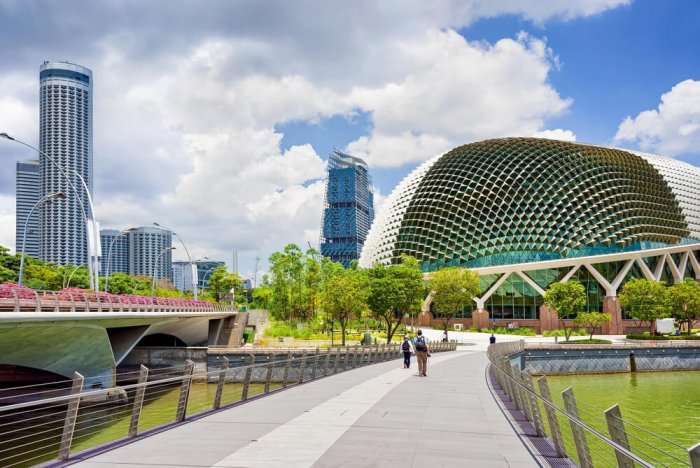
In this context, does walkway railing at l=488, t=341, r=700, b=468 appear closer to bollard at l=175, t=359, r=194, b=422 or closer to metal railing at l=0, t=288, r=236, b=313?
bollard at l=175, t=359, r=194, b=422

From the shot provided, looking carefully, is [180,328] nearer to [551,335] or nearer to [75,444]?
[75,444]

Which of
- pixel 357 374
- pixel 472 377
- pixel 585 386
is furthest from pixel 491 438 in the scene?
pixel 585 386

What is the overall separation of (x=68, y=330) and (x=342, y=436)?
23532 millimetres

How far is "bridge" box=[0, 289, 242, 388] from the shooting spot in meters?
25.2

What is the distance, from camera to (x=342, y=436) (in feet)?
36.6

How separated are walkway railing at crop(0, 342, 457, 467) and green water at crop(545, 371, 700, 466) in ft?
33.8

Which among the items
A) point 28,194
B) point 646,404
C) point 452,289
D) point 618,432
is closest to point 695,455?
point 618,432

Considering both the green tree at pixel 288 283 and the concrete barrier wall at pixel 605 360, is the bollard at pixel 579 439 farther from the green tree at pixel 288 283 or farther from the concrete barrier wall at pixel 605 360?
the green tree at pixel 288 283

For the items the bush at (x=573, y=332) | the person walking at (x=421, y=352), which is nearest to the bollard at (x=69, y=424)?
the person walking at (x=421, y=352)

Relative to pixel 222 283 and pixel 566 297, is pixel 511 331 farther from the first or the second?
pixel 222 283

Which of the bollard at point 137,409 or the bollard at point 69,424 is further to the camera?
the bollard at point 137,409

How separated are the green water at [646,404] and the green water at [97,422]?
1529 cm

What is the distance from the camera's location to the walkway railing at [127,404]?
404 inches

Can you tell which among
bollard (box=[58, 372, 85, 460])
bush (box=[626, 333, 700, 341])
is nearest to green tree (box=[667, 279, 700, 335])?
bush (box=[626, 333, 700, 341])
